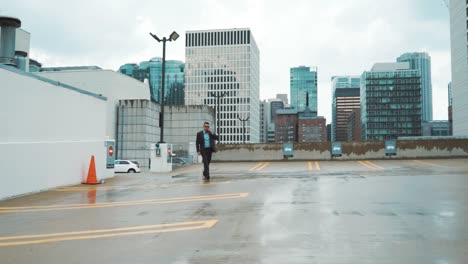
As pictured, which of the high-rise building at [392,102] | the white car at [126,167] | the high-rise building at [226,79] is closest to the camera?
the white car at [126,167]

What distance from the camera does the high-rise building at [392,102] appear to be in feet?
579

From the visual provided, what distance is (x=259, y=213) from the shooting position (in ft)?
21.1

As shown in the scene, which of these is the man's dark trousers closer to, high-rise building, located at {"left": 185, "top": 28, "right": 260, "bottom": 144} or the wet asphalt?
the wet asphalt

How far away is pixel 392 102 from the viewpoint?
178250 mm

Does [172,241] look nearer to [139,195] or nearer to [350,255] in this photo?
[350,255]

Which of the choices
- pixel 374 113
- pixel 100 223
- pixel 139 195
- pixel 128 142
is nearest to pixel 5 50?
pixel 139 195

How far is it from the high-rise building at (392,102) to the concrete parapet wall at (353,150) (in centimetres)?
15566

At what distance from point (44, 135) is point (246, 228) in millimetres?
8713

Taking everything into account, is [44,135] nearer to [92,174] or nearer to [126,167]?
[92,174]

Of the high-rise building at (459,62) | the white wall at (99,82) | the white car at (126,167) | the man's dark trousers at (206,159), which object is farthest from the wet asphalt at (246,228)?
the high-rise building at (459,62)

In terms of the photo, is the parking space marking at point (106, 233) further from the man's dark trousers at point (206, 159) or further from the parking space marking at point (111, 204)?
the man's dark trousers at point (206, 159)

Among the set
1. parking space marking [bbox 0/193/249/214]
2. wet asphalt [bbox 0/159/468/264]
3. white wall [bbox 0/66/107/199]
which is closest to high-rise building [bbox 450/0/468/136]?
white wall [bbox 0/66/107/199]

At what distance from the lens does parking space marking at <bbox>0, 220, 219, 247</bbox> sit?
504 centimetres

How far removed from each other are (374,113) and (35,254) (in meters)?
189
